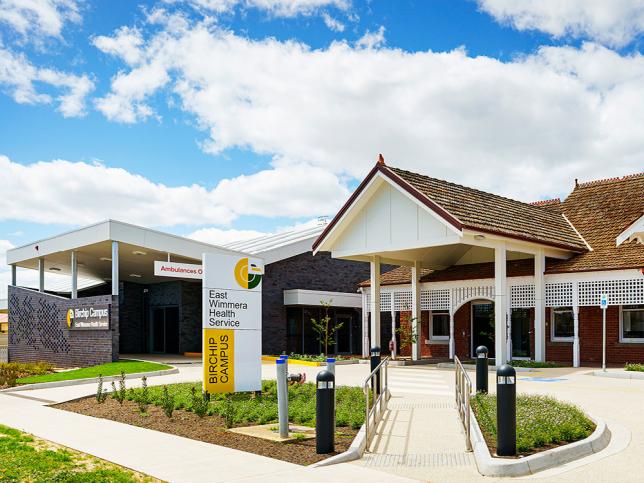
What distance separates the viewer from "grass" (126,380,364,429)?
1139 cm

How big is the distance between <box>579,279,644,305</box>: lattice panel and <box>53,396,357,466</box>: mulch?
15014 millimetres

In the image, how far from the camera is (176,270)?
25.7m

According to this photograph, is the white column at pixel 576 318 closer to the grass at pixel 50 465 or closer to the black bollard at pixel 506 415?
the black bollard at pixel 506 415

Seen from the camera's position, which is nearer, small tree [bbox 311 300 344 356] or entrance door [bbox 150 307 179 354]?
small tree [bbox 311 300 344 356]

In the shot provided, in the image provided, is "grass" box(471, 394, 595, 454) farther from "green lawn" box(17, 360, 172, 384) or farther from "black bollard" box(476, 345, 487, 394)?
"green lawn" box(17, 360, 172, 384)

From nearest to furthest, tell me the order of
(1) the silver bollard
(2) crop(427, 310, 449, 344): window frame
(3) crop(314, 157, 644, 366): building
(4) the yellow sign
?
(1) the silver bollard
(4) the yellow sign
(3) crop(314, 157, 644, 366): building
(2) crop(427, 310, 449, 344): window frame

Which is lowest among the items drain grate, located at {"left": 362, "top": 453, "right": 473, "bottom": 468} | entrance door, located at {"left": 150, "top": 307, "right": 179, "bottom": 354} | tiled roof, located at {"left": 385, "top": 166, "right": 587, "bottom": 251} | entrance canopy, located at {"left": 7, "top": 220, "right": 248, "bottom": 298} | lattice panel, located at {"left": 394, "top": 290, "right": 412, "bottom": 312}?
entrance door, located at {"left": 150, "top": 307, "right": 179, "bottom": 354}

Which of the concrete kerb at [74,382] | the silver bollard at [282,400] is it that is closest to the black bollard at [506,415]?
the silver bollard at [282,400]

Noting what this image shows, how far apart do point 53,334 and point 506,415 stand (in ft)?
89.2

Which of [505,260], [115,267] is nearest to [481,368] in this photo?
[505,260]

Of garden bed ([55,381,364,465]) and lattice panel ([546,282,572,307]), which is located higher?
lattice panel ([546,282,572,307])

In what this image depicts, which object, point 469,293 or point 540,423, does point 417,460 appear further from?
point 469,293

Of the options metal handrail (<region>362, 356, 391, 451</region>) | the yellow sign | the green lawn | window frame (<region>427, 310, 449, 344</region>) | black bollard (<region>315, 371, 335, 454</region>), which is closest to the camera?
black bollard (<region>315, 371, 335, 454</region>)

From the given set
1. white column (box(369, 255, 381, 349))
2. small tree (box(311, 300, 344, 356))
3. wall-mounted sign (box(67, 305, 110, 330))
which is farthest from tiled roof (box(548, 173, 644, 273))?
wall-mounted sign (box(67, 305, 110, 330))
